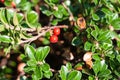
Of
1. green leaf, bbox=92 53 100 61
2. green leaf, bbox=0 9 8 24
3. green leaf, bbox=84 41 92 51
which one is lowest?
green leaf, bbox=92 53 100 61

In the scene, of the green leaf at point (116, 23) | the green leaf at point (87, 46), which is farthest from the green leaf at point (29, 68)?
the green leaf at point (116, 23)

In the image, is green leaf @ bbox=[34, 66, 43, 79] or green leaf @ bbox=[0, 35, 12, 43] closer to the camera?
green leaf @ bbox=[34, 66, 43, 79]

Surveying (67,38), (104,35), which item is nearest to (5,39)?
(67,38)

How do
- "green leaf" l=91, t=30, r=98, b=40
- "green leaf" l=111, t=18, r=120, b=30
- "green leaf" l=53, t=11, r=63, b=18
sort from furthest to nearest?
"green leaf" l=53, t=11, r=63, b=18 < "green leaf" l=111, t=18, r=120, b=30 < "green leaf" l=91, t=30, r=98, b=40

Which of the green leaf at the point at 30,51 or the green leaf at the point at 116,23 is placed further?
the green leaf at the point at 116,23

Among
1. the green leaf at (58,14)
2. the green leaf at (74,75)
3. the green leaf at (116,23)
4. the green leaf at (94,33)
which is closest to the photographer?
the green leaf at (74,75)

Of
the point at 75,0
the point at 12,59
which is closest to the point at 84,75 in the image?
the point at 75,0

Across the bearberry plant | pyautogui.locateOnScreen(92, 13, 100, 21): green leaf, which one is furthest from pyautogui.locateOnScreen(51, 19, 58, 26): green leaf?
pyautogui.locateOnScreen(92, 13, 100, 21): green leaf

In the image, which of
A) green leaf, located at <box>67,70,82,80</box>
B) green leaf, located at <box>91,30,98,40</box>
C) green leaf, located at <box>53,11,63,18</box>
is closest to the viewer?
green leaf, located at <box>67,70,82,80</box>

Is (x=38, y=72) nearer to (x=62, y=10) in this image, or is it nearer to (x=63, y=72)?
(x=63, y=72)

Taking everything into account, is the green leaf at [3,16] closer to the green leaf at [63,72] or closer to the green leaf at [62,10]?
the green leaf at [62,10]

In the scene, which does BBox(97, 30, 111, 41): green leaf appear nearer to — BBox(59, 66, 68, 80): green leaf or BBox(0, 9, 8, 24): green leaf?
BBox(59, 66, 68, 80): green leaf

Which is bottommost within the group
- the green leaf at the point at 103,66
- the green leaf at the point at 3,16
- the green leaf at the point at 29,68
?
the green leaf at the point at 103,66
